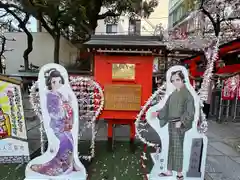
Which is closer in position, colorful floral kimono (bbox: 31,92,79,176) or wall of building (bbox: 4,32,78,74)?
colorful floral kimono (bbox: 31,92,79,176)

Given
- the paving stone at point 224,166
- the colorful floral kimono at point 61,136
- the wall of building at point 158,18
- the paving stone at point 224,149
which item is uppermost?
the wall of building at point 158,18

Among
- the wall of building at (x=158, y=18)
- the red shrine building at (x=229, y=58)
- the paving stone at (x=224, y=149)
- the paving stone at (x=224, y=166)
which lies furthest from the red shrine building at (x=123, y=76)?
the wall of building at (x=158, y=18)

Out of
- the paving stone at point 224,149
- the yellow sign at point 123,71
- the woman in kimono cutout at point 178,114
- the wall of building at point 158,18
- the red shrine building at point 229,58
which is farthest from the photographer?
the wall of building at point 158,18

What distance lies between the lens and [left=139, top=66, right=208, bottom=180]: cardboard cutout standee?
3492 millimetres

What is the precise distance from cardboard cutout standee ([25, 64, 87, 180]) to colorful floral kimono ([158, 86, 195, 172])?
4.92 ft

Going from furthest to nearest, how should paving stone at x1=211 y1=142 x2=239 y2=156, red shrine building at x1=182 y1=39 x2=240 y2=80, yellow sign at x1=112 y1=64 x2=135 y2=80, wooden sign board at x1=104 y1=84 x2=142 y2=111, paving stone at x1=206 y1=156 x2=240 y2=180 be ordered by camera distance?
red shrine building at x1=182 y1=39 x2=240 y2=80 < paving stone at x1=211 y1=142 x2=239 y2=156 < yellow sign at x1=112 y1=64 x2=135 y2=80 < wooden sign board at x1=104 y1=84 x2=142 y2=111 < paving stone at x1=206 y1=156 x2=240 y2=180

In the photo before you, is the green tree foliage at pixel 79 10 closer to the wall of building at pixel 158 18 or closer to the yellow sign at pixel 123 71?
the wall of building at pixel 158 18

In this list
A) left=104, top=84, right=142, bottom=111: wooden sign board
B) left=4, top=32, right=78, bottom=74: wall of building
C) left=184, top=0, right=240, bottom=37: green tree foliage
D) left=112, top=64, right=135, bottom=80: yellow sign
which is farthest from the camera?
left=4, top=32, right=78, bottom=74: wall of building

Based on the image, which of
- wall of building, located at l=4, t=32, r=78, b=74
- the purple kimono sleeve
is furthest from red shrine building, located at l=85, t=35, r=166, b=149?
wall of building, located at l=4, t=32, r=78, b=74

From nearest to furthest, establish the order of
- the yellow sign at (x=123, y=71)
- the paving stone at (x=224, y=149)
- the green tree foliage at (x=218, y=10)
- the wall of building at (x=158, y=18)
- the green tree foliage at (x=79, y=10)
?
1. the yellow sign at (x=123, y=71)
2. the paving stone at (x=224, y=149)
3. the green tree foliage at (x=218, y=10)
4. the green tree foliage at (x=79, y=10)
5. the wall of building at (x=158, y=18)

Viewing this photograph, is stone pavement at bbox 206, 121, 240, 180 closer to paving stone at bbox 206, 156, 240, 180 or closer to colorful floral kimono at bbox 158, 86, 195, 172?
paving stone at bbox 206, 156, 240, 180

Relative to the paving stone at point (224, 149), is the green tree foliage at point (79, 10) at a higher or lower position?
higher

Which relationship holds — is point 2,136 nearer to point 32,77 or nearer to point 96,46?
point 96,46

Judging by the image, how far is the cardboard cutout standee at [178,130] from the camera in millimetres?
3492
